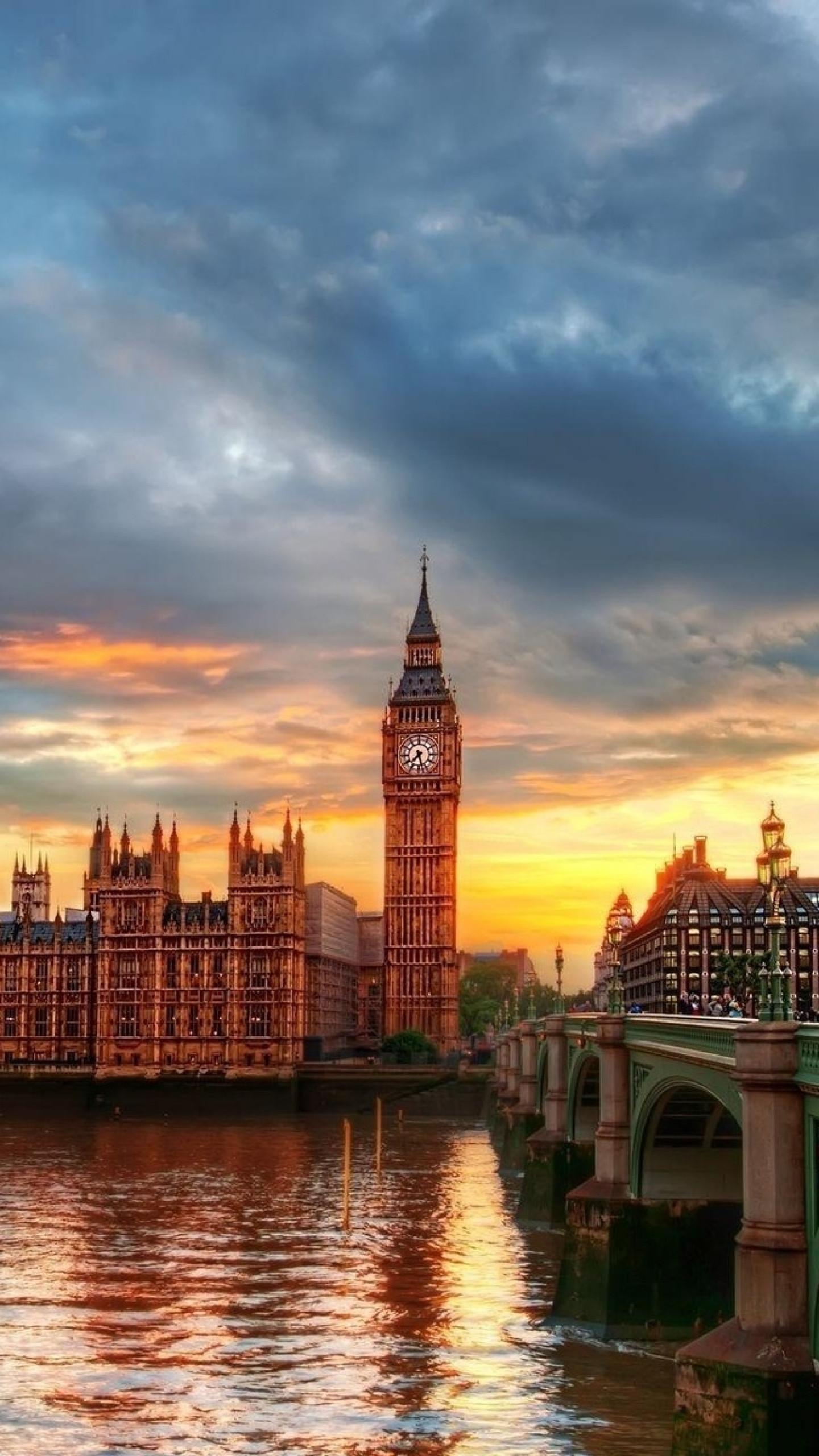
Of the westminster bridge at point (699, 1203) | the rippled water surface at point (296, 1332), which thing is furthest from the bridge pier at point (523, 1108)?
the westminster bridge at point (699, 1203)

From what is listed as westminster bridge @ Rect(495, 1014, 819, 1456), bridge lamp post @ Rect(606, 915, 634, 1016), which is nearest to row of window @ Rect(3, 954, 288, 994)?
westminster bridge @ Rect(495, 1014, 819, 1456)

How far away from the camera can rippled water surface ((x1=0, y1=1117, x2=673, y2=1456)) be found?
3788 centimetres

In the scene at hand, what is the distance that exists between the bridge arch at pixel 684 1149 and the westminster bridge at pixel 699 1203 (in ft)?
0.16

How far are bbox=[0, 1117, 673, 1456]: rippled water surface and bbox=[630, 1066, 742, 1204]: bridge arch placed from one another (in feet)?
16.1

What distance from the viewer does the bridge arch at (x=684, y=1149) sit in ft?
152

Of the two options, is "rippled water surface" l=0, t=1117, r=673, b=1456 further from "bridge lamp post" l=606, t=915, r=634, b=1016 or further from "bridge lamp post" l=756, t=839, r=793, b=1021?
"bridge lamp post" l=756, t=839, r=793, b=1021

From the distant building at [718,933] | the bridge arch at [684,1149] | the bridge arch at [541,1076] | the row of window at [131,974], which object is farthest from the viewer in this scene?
the row of window at [131,974]

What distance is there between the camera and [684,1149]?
47438 mm

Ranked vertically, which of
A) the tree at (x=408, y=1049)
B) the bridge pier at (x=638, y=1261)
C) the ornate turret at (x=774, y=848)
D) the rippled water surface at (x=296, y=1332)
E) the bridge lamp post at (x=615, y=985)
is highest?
the ornate turret at (x=774, y=848)

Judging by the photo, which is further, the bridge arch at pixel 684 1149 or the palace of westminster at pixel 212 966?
the palace of westminster at pixel 212 966

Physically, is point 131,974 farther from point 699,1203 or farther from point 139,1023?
point 699,1203

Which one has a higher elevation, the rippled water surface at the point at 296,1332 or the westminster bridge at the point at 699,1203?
the westminster bridge at the point at 699,1203

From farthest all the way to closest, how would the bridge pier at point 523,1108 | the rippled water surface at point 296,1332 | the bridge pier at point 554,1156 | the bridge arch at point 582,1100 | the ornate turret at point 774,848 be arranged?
1. the bridge pier at point 523,1108
2. the bridge pier at point 554,1156
3. the bridge arch at point 582,1100
4. the rippled water surface at point 296,1332
5. the ornate turret at point 774,848

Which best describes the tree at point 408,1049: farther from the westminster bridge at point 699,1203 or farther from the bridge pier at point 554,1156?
the bridge pier at point 554,1156
